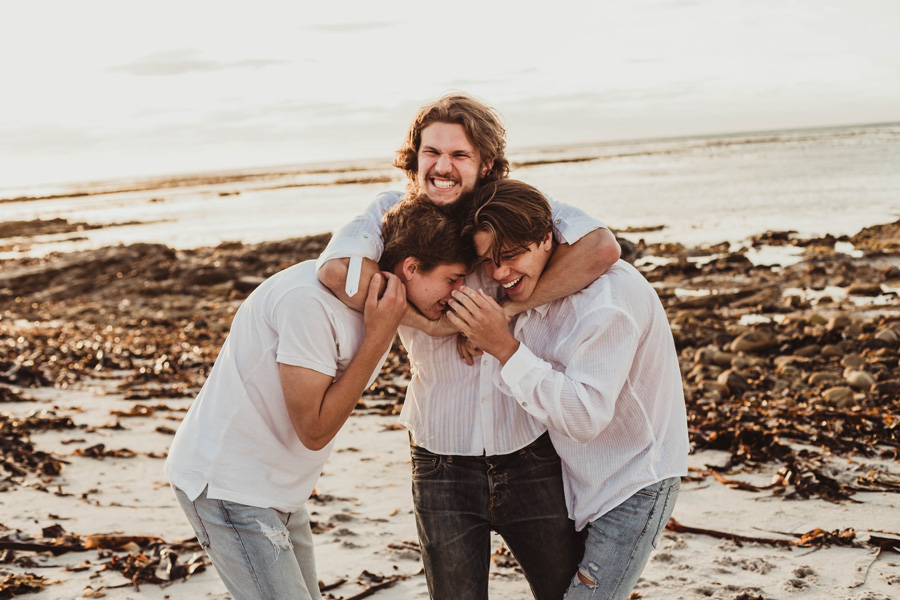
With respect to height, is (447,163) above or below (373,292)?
above

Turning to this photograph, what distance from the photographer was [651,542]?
2805 millimetres

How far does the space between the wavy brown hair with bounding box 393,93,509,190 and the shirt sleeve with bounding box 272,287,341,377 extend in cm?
98

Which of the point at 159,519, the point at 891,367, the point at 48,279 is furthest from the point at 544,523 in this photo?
the point at 48,279

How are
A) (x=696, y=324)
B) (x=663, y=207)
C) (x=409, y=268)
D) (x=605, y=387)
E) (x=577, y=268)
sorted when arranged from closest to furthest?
(x=605, y=387) → (x=577, y=268) → (x=409, y=268) → (x=696, y=324) → (x=663, y=207)

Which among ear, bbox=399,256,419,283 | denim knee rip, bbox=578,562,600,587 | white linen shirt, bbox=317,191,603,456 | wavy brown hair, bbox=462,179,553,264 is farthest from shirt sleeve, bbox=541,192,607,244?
denim knee rip, bbox=578,562,600,587

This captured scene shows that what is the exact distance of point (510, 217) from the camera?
9.03 ft

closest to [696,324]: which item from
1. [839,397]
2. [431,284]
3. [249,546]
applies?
[839,397]

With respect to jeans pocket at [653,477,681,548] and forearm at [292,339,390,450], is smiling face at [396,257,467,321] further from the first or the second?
jeans pocket at [653,477,681,548]

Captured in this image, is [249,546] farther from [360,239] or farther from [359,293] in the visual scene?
[360,239]

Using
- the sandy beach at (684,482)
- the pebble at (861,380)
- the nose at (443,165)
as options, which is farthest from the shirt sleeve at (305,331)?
the pebble at (861,380)

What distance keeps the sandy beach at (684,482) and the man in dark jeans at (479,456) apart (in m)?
1.45

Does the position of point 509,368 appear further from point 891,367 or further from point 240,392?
point 891,367

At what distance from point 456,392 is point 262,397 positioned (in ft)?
2.43

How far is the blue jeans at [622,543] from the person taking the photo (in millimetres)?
2754
